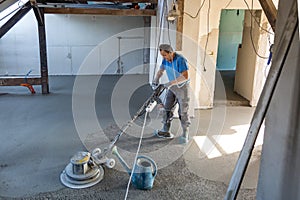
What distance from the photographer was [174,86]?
401 cm

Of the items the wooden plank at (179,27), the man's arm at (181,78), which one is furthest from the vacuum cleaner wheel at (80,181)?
the wooden plank at (179,27)

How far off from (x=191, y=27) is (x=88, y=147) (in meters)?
2.32

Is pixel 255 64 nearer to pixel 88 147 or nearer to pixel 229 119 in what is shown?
pixel 229 119

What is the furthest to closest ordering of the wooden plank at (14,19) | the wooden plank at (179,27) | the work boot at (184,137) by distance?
the wooden plank at (14,19) → the wooden plank at (179,27) → the work boot at (184,137)

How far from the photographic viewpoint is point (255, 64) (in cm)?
560

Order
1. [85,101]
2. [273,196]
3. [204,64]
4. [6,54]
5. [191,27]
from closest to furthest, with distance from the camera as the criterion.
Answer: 1. [273,196]
2. [191,27]
3. [204,64]
4. [85,101]
5. [6,54]

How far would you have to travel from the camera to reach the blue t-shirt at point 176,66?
388cm

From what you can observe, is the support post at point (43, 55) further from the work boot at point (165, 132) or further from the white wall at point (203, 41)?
the work boot at point (165, 132)

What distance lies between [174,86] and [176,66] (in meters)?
0.26

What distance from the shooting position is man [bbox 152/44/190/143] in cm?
389

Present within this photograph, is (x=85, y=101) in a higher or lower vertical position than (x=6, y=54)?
lower

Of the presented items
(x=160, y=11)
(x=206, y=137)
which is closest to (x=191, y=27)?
(x=160, y=11)

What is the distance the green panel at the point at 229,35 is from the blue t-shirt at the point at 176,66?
4761 mm

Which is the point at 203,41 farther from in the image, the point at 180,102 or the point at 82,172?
the point at 82,172
